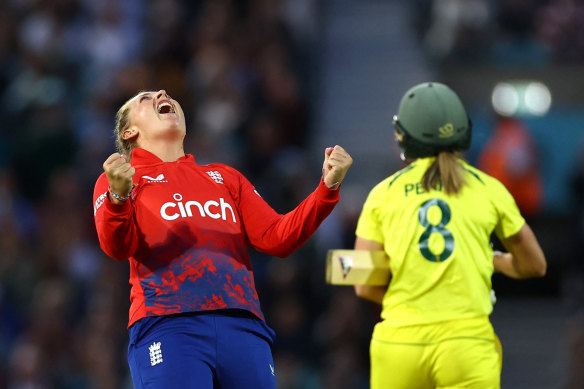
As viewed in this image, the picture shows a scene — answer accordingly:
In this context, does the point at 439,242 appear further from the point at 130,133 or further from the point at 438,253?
the point at 130,133

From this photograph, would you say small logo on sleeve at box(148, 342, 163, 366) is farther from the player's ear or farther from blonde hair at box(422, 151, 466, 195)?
blonde hair at box(422, 151, 466, 195)

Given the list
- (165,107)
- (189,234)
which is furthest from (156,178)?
(165,107)

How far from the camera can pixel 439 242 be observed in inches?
201

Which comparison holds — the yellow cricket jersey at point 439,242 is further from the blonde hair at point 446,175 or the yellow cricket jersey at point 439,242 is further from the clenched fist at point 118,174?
the clenched fist at point 118,174

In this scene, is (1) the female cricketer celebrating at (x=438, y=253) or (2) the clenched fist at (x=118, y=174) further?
(1) the female cricketer celebrating at (x=438, y=253)

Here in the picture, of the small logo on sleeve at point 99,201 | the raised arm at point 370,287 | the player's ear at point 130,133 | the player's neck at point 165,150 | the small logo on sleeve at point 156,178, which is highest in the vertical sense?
the player's ear at point 130,133

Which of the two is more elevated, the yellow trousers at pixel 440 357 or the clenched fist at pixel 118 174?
the clenched fist at pixel 118 174

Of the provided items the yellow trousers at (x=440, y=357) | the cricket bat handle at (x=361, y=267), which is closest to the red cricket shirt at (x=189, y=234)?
the cricket bat handle at (x=361, y=267)

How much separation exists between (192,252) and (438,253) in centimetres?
120

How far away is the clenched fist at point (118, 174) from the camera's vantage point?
14.4ft

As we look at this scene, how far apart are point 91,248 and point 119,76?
2005 millimetres

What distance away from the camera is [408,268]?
5.16 m

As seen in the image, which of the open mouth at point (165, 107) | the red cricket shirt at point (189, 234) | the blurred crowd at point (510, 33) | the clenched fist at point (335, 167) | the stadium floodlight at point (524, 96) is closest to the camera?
the red cricket shirt at point (189, 234)

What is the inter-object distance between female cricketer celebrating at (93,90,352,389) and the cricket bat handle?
458 millimetres
